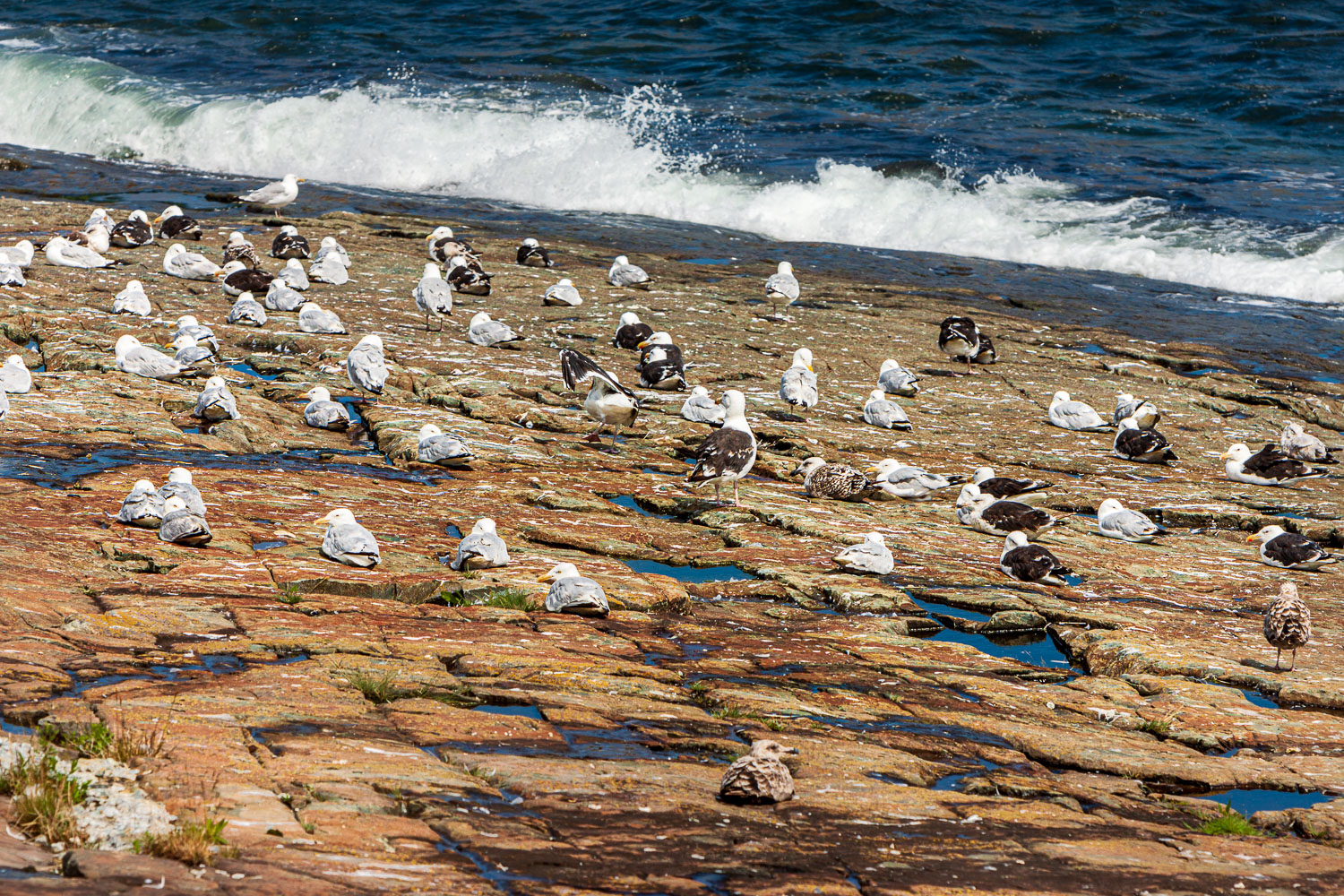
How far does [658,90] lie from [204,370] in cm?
2701

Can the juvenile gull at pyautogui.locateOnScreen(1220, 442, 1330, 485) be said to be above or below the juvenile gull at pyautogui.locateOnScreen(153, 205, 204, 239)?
below

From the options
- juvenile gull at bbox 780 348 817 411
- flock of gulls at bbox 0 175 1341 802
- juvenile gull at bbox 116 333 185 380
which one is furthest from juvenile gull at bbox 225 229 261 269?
juvenile gull at bbox 780 348 817 411

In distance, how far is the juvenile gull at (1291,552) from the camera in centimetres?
1102

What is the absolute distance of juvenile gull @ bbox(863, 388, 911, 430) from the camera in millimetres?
14641

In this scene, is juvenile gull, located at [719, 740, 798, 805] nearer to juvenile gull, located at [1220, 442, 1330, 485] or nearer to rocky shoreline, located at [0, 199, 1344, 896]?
rocky shoreline, located at [0, 199, 1344, 896]

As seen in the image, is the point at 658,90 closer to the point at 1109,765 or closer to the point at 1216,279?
the point at 1216,279

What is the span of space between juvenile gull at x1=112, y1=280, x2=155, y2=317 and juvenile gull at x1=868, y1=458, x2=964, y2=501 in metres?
9.96

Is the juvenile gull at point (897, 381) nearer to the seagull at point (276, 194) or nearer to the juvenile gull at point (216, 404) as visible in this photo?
the juvenile gull at point (216, 404)

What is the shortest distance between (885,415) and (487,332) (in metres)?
5.53

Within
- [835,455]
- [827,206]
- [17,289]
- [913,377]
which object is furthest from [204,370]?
[827,206]

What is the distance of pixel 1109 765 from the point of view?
6.77 m

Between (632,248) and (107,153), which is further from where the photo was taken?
(107,153)

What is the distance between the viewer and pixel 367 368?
13906 millimetres

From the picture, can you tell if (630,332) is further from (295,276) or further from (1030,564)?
(1030,564)
